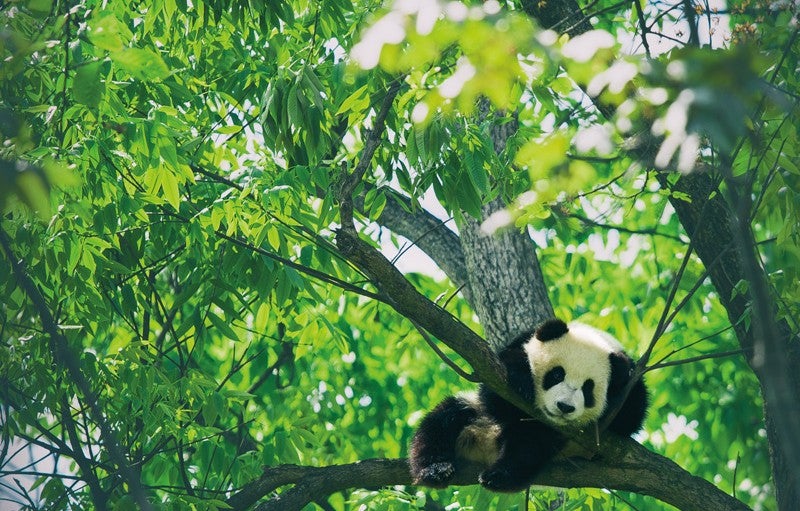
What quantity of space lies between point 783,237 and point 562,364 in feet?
4.16

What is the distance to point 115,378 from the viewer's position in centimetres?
434

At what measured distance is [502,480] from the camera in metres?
4.05

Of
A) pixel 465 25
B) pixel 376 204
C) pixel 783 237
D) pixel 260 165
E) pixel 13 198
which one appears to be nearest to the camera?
pixel 465 25

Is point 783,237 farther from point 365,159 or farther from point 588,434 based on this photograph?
point 365,159

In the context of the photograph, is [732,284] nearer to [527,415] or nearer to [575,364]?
[575,364]

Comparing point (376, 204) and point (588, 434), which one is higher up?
point (376, 204)

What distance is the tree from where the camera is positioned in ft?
6.71

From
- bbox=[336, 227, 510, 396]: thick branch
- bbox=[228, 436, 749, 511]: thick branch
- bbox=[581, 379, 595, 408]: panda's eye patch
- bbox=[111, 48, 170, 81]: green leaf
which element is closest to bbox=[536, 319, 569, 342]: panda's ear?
bbox=[581, 379, 595, 408]: panda's eye patch

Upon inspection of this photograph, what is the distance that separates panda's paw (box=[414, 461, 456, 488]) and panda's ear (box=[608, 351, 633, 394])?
91cm

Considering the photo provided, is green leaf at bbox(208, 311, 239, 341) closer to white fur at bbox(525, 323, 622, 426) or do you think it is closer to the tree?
the tree

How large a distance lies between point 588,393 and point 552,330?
0.34m

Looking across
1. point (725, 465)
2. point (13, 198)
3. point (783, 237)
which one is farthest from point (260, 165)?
point (725, 465)

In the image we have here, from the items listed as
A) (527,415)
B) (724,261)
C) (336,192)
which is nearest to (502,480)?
(527,415)

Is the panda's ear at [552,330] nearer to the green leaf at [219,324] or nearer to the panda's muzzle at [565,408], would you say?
the panda's muzzle at [565,408]
